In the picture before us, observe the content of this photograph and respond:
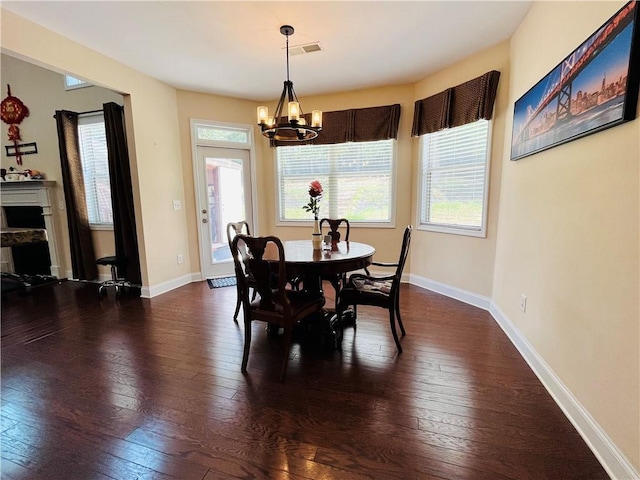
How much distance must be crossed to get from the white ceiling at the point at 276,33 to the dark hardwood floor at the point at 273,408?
107 inches

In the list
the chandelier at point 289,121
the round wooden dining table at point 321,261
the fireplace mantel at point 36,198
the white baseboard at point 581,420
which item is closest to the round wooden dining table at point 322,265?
the round wooden dining table at point 321,261

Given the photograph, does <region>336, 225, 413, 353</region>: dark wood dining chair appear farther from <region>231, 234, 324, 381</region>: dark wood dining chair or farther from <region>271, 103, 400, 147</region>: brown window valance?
<region>271, 103, 400, 147</region>: brown window valance

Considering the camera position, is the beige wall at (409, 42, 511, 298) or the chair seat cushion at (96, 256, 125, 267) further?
the chair seat cushion at (96, 256, 125, 267)

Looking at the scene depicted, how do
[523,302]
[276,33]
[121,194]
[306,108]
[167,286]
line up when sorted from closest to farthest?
1. [523,302]
2. [276,33]
3. [121,194]
4. [167,286]
5. [306,108]

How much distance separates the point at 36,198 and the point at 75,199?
0.81 metres

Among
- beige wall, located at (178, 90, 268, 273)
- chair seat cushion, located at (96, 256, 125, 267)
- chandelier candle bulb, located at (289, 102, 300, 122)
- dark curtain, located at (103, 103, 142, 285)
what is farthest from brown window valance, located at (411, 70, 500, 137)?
chair seat cushion, located at (96, 256, 125, 267)

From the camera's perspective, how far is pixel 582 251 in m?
1.62

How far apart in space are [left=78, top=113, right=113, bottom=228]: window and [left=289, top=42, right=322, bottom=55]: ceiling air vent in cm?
290

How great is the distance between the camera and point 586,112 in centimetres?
157

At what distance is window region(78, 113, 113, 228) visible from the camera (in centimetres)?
414

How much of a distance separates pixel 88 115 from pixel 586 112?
5358 mm

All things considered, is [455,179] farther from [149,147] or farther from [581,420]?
[149,147]

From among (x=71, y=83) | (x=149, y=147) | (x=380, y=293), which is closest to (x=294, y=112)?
(x=380, y=293)

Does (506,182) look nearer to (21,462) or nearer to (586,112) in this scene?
(586,112)
